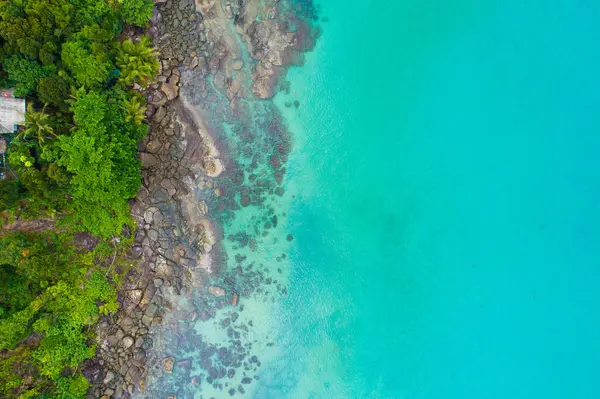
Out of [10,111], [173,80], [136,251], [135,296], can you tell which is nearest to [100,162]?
[10,111]

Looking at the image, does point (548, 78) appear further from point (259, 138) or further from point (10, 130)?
point (10, 130)

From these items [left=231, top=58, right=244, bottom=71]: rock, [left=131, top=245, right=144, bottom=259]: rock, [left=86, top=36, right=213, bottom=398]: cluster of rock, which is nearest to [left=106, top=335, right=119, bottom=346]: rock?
[left=86, top=36, right=213, bottom=398]: cluster of rock

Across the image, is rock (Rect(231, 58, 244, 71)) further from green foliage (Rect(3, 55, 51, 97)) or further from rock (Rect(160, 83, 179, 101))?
green foliage (Rect(3, 55, 51, 97))

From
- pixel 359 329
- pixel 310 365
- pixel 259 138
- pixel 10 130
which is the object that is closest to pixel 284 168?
pixel 259 138

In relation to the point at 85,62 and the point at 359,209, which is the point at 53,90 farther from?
the point at 359,209

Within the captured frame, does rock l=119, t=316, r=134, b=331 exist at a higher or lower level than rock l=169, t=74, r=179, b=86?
lower
